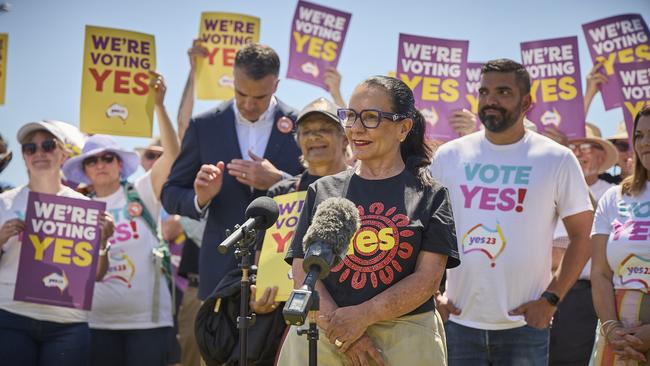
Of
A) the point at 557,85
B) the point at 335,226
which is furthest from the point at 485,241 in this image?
the point at 557,85

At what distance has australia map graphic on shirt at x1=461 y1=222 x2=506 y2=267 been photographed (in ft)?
17.8

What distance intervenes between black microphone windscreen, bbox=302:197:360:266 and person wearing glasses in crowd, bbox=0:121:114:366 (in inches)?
151

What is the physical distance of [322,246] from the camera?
3.35 m

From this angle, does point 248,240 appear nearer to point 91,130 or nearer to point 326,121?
point 326,121

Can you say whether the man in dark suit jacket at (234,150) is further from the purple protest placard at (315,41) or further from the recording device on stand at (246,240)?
the purple protest placard at (315,41)

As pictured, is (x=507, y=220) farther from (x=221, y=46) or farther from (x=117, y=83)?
(x=221, y=46)

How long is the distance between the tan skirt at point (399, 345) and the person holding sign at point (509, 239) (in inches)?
61.7

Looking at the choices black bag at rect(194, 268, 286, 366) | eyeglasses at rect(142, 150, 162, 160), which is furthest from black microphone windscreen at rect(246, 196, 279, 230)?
eyeglasses at rect(142, 150, 162, 160)

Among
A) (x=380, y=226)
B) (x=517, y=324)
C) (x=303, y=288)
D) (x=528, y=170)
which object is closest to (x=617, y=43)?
(x=528, y=170)

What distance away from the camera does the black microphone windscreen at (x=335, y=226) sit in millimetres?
3387

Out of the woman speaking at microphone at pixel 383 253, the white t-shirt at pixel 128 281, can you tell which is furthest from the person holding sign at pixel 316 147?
the white t-shirt at pixel 128 281

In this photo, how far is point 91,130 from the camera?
7.75 m

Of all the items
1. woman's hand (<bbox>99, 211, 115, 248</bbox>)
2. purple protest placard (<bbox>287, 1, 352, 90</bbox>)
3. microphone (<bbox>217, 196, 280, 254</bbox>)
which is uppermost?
purple protest placard (<bbox>287, 1, 352, 90</bbox>)

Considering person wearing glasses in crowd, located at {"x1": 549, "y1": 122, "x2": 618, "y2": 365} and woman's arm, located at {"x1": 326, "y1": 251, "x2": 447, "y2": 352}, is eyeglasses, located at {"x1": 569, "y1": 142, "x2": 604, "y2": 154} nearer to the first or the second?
person wearing glasses in crowd, located at {"x1": 549, "y1": 122, "x2": 618, "y2": 365}
